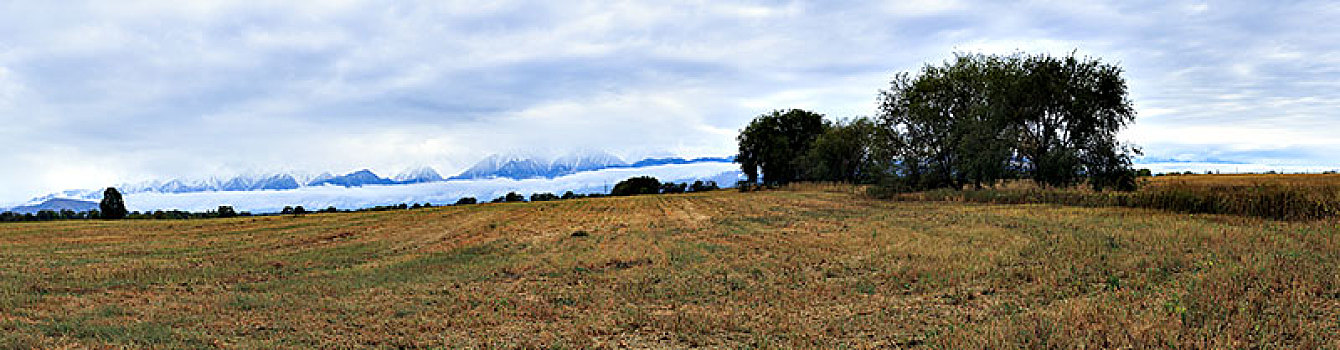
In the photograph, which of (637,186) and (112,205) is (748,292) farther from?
(637,186)

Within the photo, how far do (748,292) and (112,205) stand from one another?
70.7m

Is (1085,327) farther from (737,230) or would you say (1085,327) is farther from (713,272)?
(737,230)

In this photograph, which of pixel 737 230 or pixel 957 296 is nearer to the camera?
pixel 957 296

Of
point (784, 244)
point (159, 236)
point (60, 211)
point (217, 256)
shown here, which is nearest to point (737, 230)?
point (784, 244)

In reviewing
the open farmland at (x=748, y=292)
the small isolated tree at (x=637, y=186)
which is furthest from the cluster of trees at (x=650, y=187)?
the open farmland at (x=748, y=292)

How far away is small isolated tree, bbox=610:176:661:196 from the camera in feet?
308

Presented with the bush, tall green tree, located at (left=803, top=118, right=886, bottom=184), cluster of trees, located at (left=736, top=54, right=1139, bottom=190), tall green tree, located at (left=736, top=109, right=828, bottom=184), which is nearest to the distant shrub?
cluster of trees, located at (left=736, top=54, right=1139, bottom=190)

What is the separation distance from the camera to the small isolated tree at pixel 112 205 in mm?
55616

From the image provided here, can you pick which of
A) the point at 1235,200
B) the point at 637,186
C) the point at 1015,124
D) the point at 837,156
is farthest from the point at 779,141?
the point at 1235,200

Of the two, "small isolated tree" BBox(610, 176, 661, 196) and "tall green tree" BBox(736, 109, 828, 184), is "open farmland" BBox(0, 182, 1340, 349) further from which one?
"small isolated tree" BBox(610, 176, 661, 196)

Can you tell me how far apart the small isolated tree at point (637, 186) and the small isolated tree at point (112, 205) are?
56521mm

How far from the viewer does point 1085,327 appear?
6.57m

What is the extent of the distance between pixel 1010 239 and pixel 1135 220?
5754 millimetres

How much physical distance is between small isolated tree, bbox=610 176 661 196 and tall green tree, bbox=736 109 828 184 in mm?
19891
